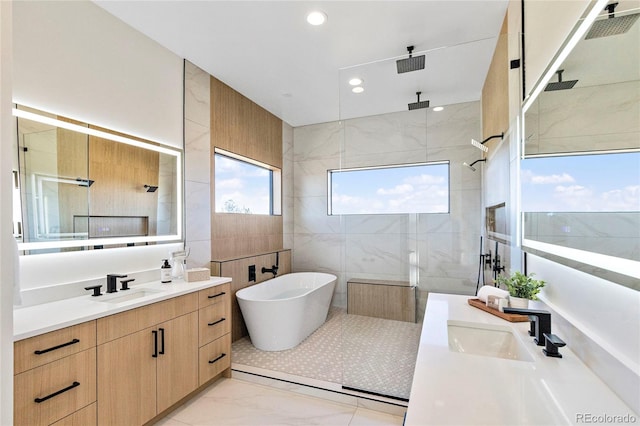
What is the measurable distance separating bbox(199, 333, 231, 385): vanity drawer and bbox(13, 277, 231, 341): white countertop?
0.52m

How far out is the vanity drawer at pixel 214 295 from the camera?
2.30 metres

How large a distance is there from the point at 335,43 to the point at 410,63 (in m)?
0.74

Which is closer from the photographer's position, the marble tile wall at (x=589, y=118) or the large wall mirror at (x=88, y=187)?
the marble tile wall at (x=589, y=118)

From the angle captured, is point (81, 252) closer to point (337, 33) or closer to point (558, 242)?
point (337, 33)

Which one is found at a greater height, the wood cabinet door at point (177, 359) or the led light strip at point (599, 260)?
the led light strip at point (599, 260)

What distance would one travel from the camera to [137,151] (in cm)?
238

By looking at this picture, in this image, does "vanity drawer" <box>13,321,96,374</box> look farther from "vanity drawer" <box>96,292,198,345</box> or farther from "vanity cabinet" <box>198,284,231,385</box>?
"vanity cabinet" <box>198,284,231,385</box>

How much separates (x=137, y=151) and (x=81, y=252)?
2.88ft

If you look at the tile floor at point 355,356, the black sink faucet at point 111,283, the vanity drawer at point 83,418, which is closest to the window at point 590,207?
the tile floor at point 355,356

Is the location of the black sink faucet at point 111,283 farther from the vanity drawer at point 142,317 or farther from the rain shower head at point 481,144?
the rain shower head at point 481,144

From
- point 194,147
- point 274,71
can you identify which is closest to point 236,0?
point 274,71

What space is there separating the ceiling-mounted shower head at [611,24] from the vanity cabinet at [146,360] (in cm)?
243

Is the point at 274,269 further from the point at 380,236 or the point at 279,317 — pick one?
the point at 380,236

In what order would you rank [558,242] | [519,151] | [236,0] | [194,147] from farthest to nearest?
1. [194,147]
2. [236,0]
3. [519,151]
4. [558,242]
